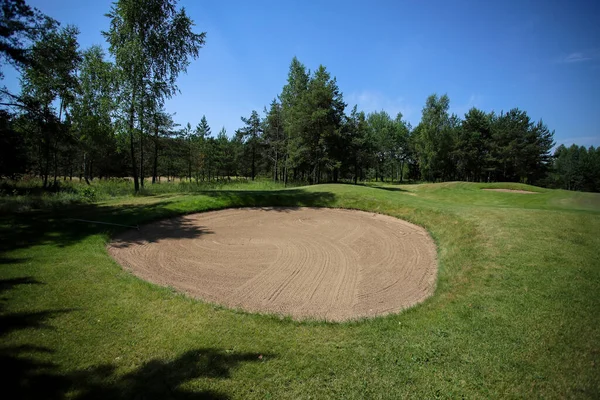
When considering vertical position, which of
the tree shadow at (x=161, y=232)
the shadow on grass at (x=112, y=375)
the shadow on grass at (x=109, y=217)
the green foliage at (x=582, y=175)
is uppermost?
the green foliage at (x=582, y=175)

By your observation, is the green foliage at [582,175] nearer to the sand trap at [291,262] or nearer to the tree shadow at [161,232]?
the sand trap at [291,262]

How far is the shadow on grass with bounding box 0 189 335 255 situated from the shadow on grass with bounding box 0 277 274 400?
462cm

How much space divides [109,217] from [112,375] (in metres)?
9.67

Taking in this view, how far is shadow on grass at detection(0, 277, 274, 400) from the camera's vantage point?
3.08 metres

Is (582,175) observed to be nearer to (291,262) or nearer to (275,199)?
(275,199)

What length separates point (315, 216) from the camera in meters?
14.0

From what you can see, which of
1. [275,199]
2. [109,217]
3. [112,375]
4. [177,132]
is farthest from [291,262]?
[177,132]

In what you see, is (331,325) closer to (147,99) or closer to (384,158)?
(147,99)

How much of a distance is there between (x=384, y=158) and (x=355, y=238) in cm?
5820

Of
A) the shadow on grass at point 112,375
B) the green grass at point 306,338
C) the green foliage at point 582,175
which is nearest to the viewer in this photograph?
the shadow on grass at point 112,375

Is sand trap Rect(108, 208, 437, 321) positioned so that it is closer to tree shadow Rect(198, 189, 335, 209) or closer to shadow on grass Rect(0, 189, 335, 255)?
shadow on grass Rect(0, 189, 335, 255)

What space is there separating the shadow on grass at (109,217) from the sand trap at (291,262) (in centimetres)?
75

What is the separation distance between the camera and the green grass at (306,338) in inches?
128

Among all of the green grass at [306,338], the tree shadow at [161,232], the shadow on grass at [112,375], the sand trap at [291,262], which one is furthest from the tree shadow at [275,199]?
the shadow on grass at [112,375]
